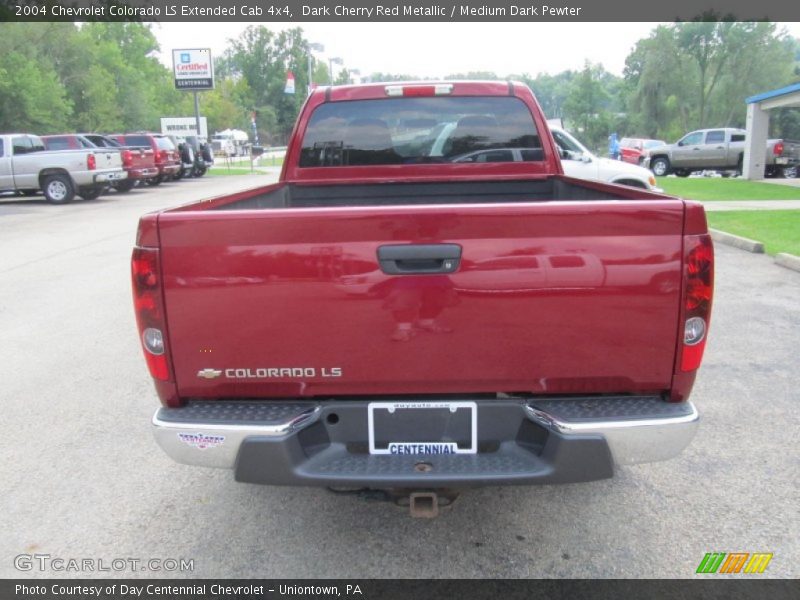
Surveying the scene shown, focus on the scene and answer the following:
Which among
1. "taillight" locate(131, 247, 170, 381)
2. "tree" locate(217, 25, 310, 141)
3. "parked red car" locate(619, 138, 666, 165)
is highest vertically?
"tree" locate(217, 25, 310, 141)

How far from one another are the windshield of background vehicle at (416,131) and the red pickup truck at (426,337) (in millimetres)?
2091

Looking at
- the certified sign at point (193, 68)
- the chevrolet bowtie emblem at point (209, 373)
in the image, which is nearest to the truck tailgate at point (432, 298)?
the chevrolet bowtie emblem at point (209, 373)

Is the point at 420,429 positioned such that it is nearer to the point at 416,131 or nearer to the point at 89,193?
the point at 416,131

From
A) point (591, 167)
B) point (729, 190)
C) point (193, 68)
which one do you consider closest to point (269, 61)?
point (193, 68)

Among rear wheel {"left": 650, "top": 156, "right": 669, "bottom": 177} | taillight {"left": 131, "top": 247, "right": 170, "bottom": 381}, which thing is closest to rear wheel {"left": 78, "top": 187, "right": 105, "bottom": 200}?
taillight {"left": 131, "top": 247, "right": 170, "bottom": 381}

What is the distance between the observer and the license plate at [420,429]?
8.71ft

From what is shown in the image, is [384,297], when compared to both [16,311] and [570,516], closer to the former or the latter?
[570,516]

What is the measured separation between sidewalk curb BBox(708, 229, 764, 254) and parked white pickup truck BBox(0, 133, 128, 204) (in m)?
16.8

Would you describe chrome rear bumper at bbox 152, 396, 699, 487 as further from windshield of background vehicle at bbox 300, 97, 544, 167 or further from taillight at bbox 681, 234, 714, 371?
windshield of background vehicle at bbox 300, 97, 544, 167

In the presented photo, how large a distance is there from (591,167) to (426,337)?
11.6m

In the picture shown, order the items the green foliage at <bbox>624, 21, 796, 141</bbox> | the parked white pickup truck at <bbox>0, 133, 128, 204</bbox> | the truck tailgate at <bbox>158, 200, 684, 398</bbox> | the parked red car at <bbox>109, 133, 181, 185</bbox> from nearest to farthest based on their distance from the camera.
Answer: the truck tailgate at <bbox>158, 200, 684, 398</bbox>, the parked white pickup truck at <bbox>0, 133, 128, 204</bbox>, the parked red car at <bbox>109, 133, 181, 185</bbox>, the green foliage at <bbox>624, 21, 796, 141</bbox>

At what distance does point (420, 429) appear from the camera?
2676 mm

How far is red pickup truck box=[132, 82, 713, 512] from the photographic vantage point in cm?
250

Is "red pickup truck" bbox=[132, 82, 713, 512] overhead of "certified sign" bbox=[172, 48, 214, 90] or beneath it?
beneath
